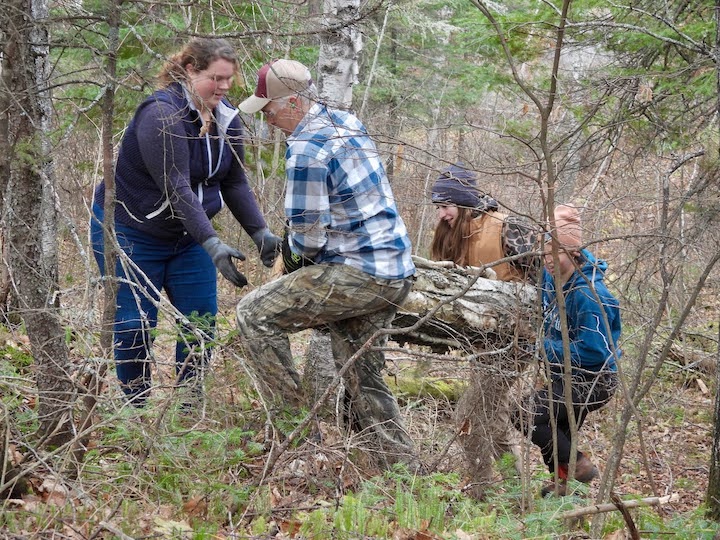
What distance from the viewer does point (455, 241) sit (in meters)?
5.05

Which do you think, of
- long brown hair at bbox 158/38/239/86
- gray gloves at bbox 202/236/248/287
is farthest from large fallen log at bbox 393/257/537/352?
long brown hair at bbox 158/38/239/86

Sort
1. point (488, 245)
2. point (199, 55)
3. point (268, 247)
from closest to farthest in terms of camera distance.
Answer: point (199, 55) → point (268, 247) → point (488, 245)

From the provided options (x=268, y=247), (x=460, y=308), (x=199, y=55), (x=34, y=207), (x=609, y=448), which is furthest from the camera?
(x=609, y=448)

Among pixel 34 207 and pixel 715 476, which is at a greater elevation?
pixel 34 207

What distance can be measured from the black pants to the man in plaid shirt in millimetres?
775

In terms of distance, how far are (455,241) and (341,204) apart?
1.21 metres

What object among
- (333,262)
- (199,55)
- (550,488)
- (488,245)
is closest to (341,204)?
(333,262)

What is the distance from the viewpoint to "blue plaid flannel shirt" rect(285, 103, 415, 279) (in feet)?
12.9

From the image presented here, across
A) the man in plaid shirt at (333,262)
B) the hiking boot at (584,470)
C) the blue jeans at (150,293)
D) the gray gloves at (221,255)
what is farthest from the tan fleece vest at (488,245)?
the blue jeans at (150,293)

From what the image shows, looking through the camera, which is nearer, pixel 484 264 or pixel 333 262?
pixel 333 262

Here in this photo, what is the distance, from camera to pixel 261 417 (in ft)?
14.8

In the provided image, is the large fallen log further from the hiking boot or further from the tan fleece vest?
the hiking boot

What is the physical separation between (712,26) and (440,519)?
3.95m

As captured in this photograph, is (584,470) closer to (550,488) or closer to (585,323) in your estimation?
(550,488)
